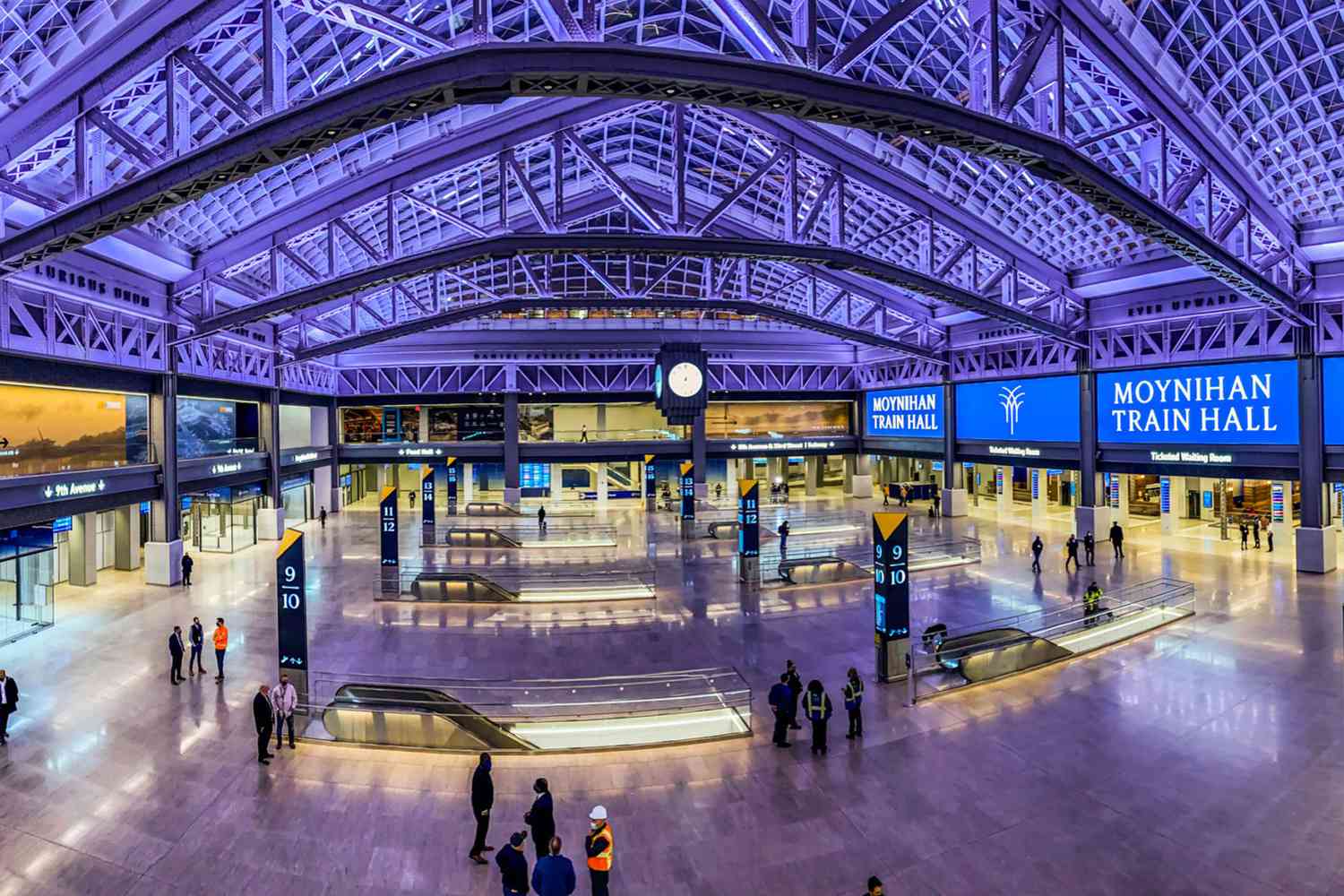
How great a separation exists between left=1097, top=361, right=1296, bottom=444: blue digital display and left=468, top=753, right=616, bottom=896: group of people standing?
1184 inches

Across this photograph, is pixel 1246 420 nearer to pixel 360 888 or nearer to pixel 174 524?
pixel 360 888

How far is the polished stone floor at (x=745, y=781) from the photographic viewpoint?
26.8ft

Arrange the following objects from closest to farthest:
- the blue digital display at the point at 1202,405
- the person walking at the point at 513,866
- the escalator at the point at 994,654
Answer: the person walking at the point at 513,866
the escalator at the point at 994,654
the blue digital display at the point at 1202,405

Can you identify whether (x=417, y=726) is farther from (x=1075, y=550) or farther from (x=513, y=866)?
(x=1075, y=550)

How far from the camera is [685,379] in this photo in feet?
119

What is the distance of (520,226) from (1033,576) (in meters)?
31.3

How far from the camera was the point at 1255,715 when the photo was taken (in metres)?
12.2

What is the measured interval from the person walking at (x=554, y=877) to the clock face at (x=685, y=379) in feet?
98.9

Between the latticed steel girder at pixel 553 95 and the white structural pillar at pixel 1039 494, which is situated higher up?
the latticed steel girder at pixel 553 95

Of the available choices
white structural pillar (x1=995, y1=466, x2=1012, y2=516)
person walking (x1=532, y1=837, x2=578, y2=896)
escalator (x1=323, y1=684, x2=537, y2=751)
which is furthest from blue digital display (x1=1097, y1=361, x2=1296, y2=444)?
person walking (x1=532, y1=837, x2=578, y2=896)

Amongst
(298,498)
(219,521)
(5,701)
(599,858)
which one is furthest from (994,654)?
(298,498)

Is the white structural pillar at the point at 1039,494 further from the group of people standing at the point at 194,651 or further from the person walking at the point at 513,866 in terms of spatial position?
the group of people standing at the point at 194,651

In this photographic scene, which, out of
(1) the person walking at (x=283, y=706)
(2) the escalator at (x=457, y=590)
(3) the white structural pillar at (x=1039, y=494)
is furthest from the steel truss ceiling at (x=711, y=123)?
(3) the white structural pillar at (x=1039, y=494)

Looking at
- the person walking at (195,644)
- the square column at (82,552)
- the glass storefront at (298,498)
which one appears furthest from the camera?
the glass storefront at (298,498)
